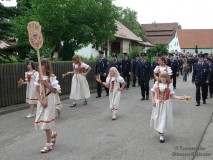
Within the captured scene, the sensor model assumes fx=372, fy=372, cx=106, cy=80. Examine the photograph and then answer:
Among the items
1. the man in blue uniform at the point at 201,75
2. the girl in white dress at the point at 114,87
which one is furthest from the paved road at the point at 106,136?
the man in blue uniform at the point at 201,75

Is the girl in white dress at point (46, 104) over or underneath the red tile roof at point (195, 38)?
underneath

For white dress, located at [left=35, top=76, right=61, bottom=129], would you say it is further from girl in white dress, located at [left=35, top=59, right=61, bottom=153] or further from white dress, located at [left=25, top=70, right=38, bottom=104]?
white dress, located at [left=25, top=70, right=38, bottom=104]

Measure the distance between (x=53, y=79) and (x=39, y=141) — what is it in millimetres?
1650

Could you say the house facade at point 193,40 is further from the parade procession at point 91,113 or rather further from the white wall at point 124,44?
the parade procession at point 91,113

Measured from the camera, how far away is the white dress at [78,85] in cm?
1389

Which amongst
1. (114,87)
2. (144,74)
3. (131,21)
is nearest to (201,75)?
(144,74)

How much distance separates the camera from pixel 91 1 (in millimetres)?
24406

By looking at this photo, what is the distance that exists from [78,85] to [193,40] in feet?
309

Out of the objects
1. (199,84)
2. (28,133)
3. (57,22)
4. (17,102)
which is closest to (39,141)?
(28,133)

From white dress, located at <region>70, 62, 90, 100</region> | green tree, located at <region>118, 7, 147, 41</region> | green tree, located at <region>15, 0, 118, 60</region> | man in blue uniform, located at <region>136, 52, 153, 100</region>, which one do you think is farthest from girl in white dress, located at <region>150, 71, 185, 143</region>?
green tree, located at <region>118, 7, 147, 41</region>

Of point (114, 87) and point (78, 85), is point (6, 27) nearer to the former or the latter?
point (78, 85)

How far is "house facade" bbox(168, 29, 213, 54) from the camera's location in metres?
102

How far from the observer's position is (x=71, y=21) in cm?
2473

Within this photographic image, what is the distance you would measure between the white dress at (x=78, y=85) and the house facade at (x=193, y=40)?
89.2 meters
